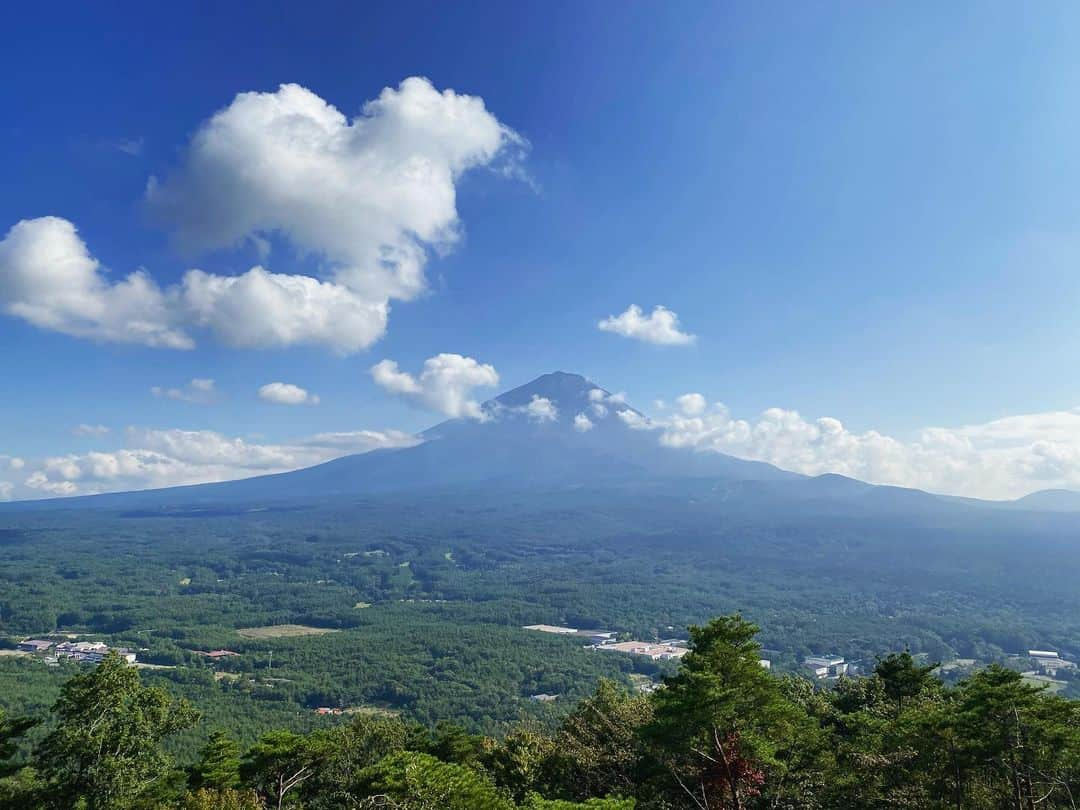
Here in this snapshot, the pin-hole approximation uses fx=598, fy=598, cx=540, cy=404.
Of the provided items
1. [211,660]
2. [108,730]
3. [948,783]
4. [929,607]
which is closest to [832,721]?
[948,783]

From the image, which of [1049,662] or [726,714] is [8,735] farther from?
[1049,662]

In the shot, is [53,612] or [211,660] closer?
[211,660]

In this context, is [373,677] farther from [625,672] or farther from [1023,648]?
[1023,648]

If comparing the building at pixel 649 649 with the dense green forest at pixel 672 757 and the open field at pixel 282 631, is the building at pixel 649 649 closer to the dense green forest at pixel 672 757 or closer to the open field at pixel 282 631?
the open field at pixel 282 631

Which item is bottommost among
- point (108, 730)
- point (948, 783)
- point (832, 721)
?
point (832, 721)

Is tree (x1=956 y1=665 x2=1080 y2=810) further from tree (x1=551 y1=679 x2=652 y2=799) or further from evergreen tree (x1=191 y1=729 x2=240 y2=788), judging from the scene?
evergreen tree (x1=191 y1=729 x2=240 y2=788)

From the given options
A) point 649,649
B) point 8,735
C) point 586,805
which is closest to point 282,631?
point 649,649

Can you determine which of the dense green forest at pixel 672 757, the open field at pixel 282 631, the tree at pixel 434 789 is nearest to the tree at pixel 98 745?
the dense green forest at pixel 672 757
